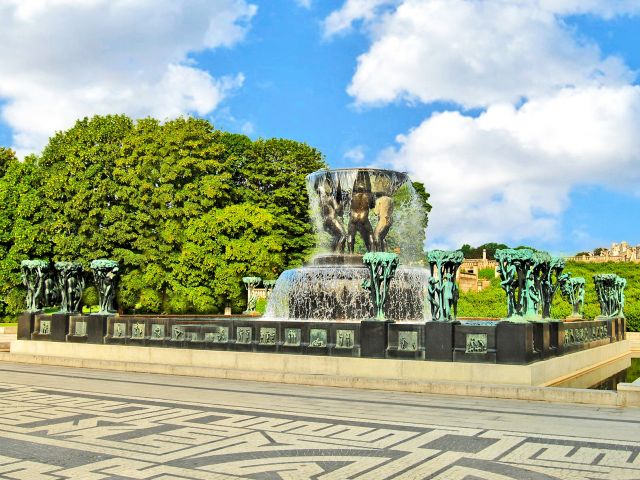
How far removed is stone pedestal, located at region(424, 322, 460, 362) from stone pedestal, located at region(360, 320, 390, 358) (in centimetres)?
99

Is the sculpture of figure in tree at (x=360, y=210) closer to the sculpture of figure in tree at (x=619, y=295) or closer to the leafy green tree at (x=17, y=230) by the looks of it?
the sculpture of figure in tree at (x=619, y=295)

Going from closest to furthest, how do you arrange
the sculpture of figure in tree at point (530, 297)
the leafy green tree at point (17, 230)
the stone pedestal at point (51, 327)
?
1. the sculpture of figure in tree at point (530, 297)
2. the stone pedestal at point (51, 327)
3. the leafy green tree at point (17, 230)

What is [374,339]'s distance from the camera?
15.0m

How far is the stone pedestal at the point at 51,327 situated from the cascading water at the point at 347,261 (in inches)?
263

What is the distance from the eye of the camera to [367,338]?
15102 mm

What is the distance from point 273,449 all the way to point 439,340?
21.5 ft

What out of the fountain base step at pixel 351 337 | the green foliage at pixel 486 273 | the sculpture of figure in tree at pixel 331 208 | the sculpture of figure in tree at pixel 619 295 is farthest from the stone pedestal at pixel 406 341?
the green foliage at pixel 486 273

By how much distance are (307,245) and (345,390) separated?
33.5 meters

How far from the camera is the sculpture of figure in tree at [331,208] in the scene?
24.5m

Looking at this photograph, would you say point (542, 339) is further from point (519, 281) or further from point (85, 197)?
point (85, 197)

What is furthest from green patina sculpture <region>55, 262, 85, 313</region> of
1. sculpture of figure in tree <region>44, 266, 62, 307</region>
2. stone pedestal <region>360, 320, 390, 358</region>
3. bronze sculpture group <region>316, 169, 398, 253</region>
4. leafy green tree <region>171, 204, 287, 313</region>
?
leafy green tree <region>171, 204, 287, 313</region>

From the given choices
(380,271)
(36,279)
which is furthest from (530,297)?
(36,279)

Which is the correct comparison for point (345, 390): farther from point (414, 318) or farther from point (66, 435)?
point (414, 318)

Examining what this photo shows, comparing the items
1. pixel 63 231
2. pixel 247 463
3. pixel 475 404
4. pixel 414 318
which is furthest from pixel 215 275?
pixel 247 463
